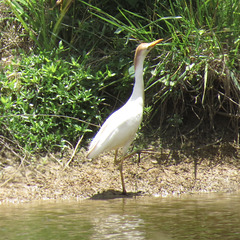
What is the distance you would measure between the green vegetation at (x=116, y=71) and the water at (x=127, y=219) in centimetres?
122

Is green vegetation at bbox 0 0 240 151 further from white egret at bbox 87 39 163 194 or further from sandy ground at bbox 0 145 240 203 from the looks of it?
white egret at bbox 87 39 163 194

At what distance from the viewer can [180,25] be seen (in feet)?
21.6

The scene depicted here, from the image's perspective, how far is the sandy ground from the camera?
5.72 m

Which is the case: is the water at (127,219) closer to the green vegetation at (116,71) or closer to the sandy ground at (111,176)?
the sandy ground at (111,176)

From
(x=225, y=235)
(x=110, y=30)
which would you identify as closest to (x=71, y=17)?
(x=110, y=30)

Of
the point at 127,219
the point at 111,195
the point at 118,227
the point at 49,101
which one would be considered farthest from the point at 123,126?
the point at 118,227

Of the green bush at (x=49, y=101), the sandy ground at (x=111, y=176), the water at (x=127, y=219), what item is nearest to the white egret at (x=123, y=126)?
the sandy ground at (x=111, y=176)

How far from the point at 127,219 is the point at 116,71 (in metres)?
2.47

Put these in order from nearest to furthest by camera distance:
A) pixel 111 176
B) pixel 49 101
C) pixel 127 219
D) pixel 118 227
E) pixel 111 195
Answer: pixel 118 227
pixel 127 219
pixel 111 195
pixel 111 176
pixel 49 101

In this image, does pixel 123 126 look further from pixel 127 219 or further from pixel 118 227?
pixel 118 227

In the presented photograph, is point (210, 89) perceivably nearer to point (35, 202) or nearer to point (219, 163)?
point (219, 163)

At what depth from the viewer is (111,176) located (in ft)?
19.8

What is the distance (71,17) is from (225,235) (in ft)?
13.2

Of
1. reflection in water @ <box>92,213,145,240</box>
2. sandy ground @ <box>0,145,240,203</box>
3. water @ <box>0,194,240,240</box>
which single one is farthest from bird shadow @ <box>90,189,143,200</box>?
Result: reflection in water @ <box>92,213,145,240</box>
